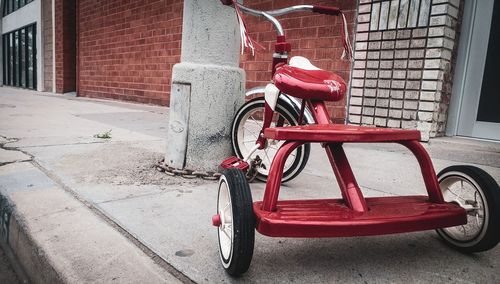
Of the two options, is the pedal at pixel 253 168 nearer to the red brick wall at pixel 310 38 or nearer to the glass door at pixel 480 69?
the red brick wall at pixel 310 38

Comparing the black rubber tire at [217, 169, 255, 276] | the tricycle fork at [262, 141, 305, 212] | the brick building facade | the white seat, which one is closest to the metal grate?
the brick building facade

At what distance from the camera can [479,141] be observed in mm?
4023

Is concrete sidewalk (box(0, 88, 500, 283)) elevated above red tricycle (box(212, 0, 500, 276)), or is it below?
below

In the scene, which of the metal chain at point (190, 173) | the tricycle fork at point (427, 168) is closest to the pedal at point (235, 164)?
the metal chain at point (190, 173)

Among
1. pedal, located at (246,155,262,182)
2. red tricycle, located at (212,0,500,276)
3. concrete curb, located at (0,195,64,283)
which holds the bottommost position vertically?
concrete curb, located at (0,195,64,283)

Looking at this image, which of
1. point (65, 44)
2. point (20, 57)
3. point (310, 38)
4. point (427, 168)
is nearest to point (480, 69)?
point (310, 38)

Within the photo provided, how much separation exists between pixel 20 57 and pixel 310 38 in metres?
19.9

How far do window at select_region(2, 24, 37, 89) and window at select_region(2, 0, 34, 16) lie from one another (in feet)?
3.97


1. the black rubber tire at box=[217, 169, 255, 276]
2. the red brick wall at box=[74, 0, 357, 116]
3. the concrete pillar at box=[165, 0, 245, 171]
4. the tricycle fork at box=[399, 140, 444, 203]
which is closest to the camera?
the black rubber tire at box=[217, 169, 255, 276]

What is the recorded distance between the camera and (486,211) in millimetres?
1459

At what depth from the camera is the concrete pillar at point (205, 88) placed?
8.64 ft

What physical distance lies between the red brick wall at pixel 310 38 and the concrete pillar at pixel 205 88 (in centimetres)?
254

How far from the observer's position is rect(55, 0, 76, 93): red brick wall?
13.2 m

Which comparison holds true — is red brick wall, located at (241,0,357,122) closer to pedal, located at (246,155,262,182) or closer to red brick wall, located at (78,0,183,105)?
red brick wall, located at (78,0,183,105)
